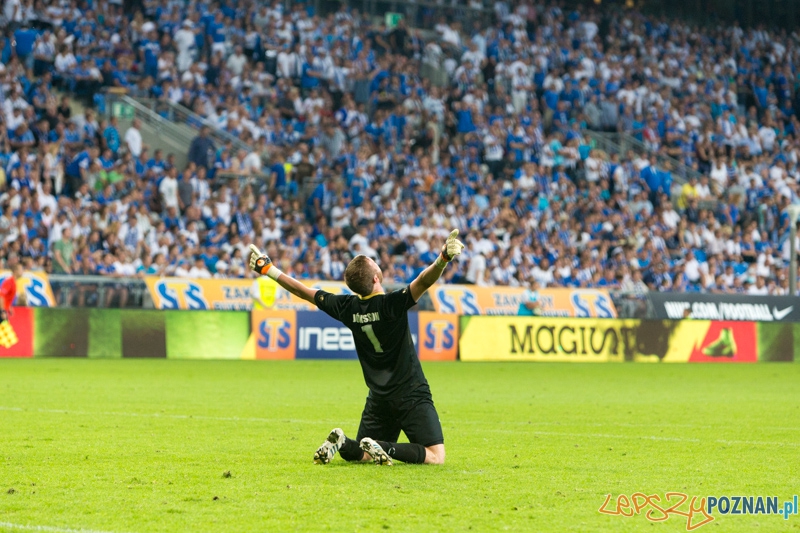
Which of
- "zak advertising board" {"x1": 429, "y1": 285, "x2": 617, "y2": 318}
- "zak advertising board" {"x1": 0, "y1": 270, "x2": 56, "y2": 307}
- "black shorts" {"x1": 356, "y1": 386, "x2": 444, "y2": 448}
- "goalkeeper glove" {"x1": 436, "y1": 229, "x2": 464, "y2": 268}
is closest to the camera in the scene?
"goalkeeper glove" {"x1": 436, "y1": 229, "x2": 464, "y2": 268}

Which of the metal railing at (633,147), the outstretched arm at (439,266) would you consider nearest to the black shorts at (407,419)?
the outstretched arm at (439,266)

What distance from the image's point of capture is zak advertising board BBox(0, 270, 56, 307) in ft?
71.8

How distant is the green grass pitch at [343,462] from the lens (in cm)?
605

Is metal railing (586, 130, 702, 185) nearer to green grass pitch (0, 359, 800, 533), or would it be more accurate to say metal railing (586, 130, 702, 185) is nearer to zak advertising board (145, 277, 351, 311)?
zak advertising board (145, 277, 351, 311)

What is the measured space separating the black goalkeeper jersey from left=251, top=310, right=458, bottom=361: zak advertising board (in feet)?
50.2

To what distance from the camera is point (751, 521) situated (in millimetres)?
6055

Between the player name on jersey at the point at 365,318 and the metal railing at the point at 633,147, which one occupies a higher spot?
the metal railing at the point at 633,147

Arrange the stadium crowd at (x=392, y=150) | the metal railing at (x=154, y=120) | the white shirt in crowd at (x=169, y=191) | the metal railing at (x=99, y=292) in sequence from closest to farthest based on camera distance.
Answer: the metal railing at (x=99, y=292)
the stadium crowd at (x=392, y=150)
the white shirt in crowd at (x=169, y=191)
the metal railing at (x=154, y=120)

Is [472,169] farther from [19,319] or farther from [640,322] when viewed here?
[19,319]

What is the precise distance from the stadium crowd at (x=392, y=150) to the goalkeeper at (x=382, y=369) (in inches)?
623

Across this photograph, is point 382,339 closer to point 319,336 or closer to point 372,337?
point 372,337

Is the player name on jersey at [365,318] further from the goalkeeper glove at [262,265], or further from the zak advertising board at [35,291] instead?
the zak advertising board at [35,291]

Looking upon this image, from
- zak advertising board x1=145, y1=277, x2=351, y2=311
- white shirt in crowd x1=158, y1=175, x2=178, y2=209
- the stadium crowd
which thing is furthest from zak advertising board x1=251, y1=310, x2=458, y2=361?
white shirt in crowd x1=158, y1=175, x2=178, y2=209

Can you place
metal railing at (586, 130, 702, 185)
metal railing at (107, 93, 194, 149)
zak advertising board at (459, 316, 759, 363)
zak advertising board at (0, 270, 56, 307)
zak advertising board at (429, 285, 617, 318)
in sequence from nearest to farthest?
1. zak advertising board at (0, 270, 56, 307)
2. zak advertising board at (459, 316, 759, 363)
3. zak advertising board at (429, 285, 617, 318)
4. metal railing at (107, 93, 194, 149)
5. metal railing at (586, 130, 702, 185)
